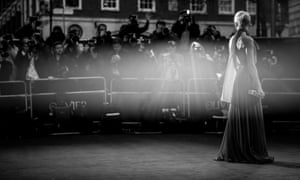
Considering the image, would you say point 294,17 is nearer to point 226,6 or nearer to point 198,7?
point 198,7

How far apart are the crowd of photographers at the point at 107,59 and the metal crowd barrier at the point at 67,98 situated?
299 millimetres

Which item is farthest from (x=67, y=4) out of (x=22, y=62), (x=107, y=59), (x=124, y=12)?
(x=22, y=62)

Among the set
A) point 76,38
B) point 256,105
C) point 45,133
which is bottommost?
point 45,133

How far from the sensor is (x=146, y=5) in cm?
4800

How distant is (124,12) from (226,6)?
8.81 meters

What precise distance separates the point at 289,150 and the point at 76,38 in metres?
7.50

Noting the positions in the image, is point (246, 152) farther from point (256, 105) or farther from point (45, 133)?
point (45, 133)

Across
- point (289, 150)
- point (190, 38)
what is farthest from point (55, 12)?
point (289, 150)

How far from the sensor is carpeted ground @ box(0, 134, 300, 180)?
29.7 ft

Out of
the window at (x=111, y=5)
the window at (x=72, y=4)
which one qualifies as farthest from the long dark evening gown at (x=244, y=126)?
the window at (x=111, y=5)

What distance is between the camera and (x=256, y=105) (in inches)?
405

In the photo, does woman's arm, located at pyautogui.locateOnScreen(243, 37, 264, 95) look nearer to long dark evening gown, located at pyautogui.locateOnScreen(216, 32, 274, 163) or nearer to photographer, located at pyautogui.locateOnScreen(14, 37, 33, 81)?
long dark evening gown, located at pyautogui.locateOnScreen(216, 32, 274, 163)

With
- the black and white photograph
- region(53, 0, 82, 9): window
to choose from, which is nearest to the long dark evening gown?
the black and white photograph

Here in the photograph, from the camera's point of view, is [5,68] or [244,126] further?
[5,68]
